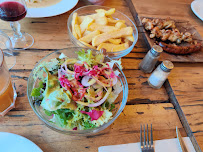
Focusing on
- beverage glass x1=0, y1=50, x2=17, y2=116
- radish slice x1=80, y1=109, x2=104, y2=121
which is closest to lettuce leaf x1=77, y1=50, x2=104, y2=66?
radish slice x1=80, y1=109, x2=104, y2=121

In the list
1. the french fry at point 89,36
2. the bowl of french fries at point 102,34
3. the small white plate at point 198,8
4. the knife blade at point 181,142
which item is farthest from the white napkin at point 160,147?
the small white plate at point 198,8

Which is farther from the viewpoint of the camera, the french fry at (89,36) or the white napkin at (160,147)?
the french fry at (89,36)

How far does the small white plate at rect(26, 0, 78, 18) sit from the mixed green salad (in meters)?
0.51

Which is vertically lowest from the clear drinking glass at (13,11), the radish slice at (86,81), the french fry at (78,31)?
the radish slice at (86,81)

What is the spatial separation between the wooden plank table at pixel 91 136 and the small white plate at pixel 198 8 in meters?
0.71

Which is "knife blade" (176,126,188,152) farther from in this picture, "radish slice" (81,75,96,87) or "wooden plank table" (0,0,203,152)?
"radish slice" (81,75,96,87)

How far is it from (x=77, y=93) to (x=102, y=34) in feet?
1.58

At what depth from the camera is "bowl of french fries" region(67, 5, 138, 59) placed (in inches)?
42.2

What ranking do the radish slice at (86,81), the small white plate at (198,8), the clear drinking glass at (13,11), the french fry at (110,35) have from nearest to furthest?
the radish slice at (86,81), the clear drinking glass at (13,11), the french fry at (110,35), the small white plate at (198,8)

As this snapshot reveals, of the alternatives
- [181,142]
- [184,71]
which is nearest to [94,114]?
[181,142]

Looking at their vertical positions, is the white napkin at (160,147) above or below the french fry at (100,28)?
below

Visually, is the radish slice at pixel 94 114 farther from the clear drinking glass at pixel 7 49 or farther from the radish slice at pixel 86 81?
the clear drinking glass at pixel 7 49

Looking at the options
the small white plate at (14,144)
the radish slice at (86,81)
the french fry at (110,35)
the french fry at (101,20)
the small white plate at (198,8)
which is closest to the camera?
the small white plate at (14,144)

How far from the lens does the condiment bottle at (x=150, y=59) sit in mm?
1075
